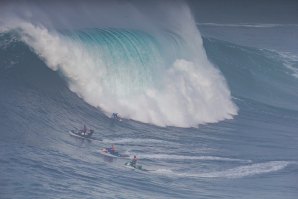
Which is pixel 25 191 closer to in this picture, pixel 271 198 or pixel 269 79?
pixel 271 198

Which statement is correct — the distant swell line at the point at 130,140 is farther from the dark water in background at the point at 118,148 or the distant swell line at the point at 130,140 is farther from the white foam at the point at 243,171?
the white foam at the point at 243,171

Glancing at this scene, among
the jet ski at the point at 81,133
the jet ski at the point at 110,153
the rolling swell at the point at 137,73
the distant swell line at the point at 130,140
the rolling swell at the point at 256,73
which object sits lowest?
the jet ski at the point at 110,153

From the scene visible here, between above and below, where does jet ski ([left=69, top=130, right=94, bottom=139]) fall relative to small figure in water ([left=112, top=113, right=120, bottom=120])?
below

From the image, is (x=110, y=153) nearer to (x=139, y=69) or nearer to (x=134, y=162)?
(x=134, y=162)

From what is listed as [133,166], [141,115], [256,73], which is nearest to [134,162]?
[133,166]

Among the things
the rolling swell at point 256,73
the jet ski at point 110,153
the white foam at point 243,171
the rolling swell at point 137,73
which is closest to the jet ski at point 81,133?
the jet ski at point 110,153

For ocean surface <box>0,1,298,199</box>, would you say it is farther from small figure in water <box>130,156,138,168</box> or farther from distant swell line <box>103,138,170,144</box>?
small figure in water <box>130,156,138,168</box>

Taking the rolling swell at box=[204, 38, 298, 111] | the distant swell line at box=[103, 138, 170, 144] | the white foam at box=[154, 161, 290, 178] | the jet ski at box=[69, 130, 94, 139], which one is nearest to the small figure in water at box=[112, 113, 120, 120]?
the distant swell line at box=[103, 138, 170, 144]
